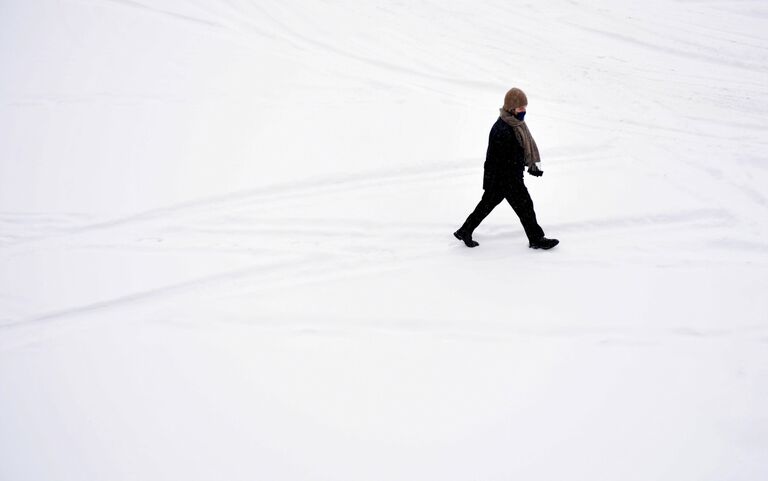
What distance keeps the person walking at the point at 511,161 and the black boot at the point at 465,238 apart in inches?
5.9

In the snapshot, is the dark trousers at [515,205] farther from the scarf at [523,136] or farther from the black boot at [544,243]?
the scarf at [523,136]

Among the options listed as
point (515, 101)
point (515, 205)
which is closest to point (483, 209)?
point (515, 205)

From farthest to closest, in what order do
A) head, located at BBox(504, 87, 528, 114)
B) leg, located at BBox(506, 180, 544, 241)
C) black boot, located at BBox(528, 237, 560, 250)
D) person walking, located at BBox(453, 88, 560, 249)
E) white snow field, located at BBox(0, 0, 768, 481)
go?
black boot, located at BBox(528, 237, 560, 250) < leg, located at BBox(506, 180, 544, 241) < person walking, located at BBox(453, 88, 560, 249) < head, located at BBox(504, 87, 528, 114) < white snow field, located at BBox(0, 0, 768, 481)

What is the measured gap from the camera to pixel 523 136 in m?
4.86

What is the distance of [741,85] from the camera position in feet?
27.1

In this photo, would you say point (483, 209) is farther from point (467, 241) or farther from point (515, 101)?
point (515, 101)

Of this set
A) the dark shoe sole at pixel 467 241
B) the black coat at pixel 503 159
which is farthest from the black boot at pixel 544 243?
the black coat at pixel 503 159

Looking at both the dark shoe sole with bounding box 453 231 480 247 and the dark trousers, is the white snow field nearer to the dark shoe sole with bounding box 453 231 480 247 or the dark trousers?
the dark shoe sole with bounding box 453 231 480 247

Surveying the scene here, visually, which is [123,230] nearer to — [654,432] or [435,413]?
[435,413]

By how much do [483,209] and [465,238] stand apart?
0.39 metres

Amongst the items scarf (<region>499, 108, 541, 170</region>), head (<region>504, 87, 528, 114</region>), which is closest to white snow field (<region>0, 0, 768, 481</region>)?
scarf (<region>499, 108, 541, 170</region>)

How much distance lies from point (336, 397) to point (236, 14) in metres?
9.03

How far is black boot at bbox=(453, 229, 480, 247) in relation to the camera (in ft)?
18.1

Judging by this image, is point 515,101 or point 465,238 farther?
point 465,238
